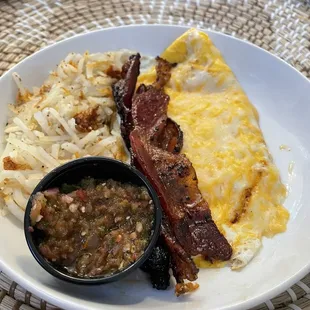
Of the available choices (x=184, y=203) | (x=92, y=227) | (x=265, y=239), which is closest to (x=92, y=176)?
(x=92, y=227)

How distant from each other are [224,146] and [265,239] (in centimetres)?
66

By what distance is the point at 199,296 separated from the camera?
232 centimetres

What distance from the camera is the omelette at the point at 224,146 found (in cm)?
267

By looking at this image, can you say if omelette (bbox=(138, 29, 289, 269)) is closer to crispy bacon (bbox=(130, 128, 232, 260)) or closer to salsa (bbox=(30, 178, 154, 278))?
crispy bacon (bbox=(130, 128, 232, 260))

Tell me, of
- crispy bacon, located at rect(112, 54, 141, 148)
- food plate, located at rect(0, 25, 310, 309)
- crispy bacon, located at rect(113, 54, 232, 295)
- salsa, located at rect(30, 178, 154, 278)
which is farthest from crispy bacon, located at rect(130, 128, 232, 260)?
crispy bacon, located at rect(112, 54, 141, 148)

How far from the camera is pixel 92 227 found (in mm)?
2230

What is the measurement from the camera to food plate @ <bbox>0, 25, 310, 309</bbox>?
88.2 inches

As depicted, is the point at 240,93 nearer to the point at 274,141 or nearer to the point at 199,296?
the point at 274,141

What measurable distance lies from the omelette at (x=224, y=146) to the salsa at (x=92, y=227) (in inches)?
18.7

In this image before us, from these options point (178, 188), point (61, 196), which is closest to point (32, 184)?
point (61, 196)

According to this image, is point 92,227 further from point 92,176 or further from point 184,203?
point 184,203

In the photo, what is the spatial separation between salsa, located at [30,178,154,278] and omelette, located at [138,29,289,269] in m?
0.48

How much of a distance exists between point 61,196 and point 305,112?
1882 mm

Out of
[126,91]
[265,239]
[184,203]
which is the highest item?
[126,91]
